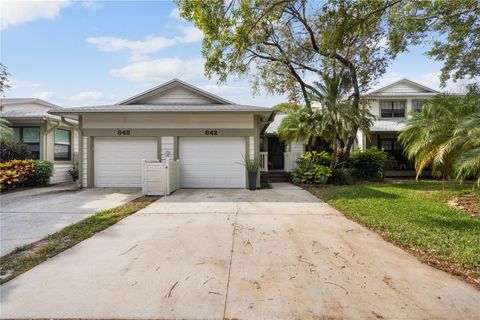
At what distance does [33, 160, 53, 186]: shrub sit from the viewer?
1130 cm

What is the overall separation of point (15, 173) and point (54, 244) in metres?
8.40

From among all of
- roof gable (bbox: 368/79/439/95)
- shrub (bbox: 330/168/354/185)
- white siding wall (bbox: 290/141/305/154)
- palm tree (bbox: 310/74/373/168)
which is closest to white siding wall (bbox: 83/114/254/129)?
palm tree (bbox: 310/74/373/168)

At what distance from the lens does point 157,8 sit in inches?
288

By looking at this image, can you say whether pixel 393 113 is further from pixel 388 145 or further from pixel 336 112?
pixel 336 112

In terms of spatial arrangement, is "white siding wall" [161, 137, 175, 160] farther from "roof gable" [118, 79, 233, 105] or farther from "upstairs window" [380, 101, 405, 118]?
"upstairs window" [380, 101, 405, 118]

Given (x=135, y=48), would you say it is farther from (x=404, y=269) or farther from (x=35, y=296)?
(x=404, y=269)

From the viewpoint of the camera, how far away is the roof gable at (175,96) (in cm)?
1196

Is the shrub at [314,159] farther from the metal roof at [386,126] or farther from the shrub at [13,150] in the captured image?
the shrub at [13,150]

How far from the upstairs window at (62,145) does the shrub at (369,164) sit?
594 inches

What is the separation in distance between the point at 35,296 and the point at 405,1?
9.61 m

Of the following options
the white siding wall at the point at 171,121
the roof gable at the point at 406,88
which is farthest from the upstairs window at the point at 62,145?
the roof gable at the point at 406,88

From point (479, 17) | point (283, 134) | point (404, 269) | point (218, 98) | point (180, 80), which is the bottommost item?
point (404, 269)

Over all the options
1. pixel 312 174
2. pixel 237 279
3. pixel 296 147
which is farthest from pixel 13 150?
pixel 296 147

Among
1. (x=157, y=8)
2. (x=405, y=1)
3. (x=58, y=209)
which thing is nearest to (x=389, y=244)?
(x=405, y=1)
